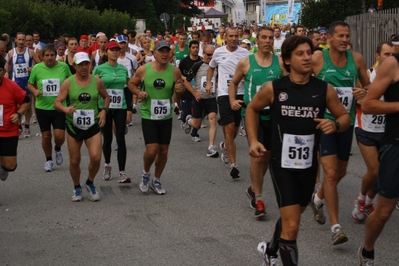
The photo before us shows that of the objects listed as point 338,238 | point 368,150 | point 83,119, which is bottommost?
point 338,238

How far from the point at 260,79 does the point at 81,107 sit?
2.19 meters

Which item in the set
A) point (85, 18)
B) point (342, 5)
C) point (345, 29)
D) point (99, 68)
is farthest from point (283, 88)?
point (85, 18)

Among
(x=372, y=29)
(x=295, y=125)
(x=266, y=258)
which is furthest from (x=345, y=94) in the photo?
(x=372, y=29)

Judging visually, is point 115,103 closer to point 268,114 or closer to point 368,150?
point 268,114

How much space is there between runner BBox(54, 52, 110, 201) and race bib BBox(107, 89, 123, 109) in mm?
979

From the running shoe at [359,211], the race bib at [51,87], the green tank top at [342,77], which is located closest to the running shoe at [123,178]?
the race bib at [51,87]

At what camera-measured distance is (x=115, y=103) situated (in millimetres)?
10852

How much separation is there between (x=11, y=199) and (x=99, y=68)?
7.17ft

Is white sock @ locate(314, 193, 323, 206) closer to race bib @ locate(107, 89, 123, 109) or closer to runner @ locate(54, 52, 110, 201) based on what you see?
runner @ locate(54, 52, 110, 201)

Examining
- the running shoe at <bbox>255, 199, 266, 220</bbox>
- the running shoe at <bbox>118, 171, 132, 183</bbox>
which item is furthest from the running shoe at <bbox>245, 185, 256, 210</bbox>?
the running shoe at <bbox>118, 171, 132, 183</bbox>

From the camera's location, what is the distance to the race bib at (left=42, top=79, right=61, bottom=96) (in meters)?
11.9

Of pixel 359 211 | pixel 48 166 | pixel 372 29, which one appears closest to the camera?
pixel 359 211

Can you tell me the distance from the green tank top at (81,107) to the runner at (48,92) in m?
2.14

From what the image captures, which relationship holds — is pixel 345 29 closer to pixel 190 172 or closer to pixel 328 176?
pixel 328 176
